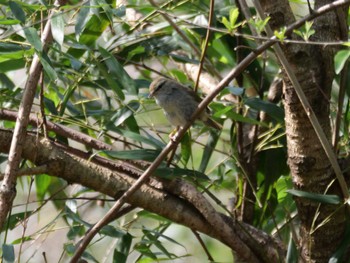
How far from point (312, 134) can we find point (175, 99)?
3.57 ft

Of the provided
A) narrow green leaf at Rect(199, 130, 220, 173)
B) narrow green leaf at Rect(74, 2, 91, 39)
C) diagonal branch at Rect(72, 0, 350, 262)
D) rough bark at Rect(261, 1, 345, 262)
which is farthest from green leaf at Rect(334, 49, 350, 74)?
narrow green leaf at Rect(199, 130, 220, 173)

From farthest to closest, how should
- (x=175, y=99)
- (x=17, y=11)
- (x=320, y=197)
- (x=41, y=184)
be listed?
(x=175, y=99), (x=41, y=184), (x=320, y=197), (x=17, y=11)

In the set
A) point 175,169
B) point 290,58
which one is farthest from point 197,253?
point 290,58

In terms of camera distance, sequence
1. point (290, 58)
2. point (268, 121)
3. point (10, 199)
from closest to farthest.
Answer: point (10, 199) → point (290, 58) → point (268, 121)

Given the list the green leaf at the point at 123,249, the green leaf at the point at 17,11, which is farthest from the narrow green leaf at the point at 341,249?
the green leaf at the point at 17,11

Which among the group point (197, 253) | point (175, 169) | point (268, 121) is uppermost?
point (268, 121)

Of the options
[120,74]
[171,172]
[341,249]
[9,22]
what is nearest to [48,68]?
[9,22]

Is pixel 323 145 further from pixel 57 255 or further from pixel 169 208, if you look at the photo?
pixel 57 255

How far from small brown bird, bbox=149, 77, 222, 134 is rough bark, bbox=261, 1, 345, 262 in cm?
83

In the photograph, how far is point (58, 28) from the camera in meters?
2.63

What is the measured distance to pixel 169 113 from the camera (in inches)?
148

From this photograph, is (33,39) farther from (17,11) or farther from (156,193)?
(156,193)

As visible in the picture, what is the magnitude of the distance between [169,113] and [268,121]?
59 cm

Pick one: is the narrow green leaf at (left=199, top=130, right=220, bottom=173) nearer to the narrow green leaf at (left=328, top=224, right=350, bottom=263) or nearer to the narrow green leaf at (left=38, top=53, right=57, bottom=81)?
the narrow green leaf at (left=328, top=224, right=350, bottom=263)
